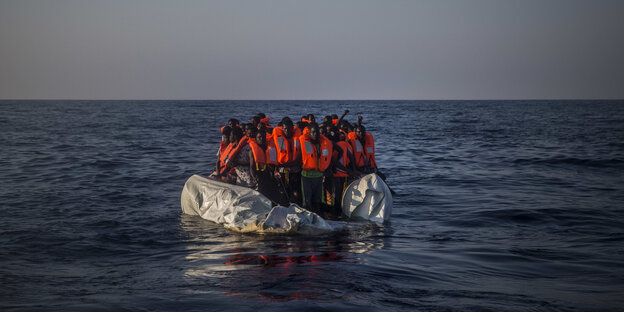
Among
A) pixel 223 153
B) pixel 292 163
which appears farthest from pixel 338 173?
pixel 223 153

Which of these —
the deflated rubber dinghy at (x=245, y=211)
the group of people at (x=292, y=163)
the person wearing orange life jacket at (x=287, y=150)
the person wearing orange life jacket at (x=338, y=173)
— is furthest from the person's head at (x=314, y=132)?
the deflated rubber dinghy at (x=245, y=211)

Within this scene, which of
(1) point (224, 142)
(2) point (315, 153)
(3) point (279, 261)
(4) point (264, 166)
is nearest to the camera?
(3) point (279, 261)

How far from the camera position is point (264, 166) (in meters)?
10.0

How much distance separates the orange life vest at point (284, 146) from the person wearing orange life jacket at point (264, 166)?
0.38 feet

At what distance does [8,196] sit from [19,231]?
4764 millimetres

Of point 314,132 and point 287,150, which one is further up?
point 314,132

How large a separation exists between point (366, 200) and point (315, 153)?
54.4 inches

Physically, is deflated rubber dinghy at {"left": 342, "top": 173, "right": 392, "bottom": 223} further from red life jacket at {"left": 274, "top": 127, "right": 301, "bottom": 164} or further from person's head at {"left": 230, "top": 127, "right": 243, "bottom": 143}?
person's head at {"left": 230, "top": 127, "right": 243, "bottom": 143}

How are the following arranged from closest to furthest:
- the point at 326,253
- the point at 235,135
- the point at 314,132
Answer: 1. the point at 326,253
2. the point at 314,132
3. the point at 235,135

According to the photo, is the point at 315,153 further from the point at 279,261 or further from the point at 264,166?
the point at 279,261

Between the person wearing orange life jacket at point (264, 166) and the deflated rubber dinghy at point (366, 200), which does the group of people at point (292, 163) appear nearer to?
the person wearing orange life jacket at point (264, 166)

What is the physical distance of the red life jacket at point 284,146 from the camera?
10.1 meters

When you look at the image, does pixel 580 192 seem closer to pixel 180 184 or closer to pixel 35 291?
pixel 180 184

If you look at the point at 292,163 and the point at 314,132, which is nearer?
the point at 314,132
